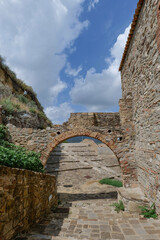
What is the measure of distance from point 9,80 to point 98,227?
50.5 ft

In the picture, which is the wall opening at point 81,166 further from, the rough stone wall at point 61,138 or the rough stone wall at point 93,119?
the rough stone wall at point 61,138

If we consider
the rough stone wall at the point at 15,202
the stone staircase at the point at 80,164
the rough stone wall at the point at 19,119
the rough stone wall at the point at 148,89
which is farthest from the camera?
the stone staircase at the point at 80,164

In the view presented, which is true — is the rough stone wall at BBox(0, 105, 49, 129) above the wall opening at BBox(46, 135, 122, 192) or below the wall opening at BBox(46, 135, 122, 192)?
above

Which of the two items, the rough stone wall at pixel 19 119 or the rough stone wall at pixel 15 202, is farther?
the rough stone wall at pixel 19 119

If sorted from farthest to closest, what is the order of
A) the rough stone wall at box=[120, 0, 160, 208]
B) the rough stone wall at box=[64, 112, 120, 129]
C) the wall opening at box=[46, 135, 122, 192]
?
the rough stone wall at box=[64, 112, 120, 129] < the wall opening at box=[46, 135, 122, 192] < the rough stone wall at box=[120, 0, 160, 208]

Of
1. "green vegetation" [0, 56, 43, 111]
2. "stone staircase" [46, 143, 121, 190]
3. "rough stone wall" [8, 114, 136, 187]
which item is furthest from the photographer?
"green vegetation" [0, 56, 43, 111]

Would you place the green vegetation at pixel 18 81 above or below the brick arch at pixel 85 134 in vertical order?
above

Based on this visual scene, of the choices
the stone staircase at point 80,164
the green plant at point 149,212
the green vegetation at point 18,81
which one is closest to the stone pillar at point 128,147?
the green plant at point 149,212

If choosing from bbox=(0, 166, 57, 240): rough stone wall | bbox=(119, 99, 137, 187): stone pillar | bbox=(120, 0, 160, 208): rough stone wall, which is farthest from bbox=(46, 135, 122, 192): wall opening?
bbox=(0, 166, 57, 240): rough stone wall

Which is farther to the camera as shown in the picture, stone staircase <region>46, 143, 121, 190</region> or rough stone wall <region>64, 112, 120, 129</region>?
rough stone wall <region>64, 112, 120, 129</region>

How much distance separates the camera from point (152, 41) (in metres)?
4.22

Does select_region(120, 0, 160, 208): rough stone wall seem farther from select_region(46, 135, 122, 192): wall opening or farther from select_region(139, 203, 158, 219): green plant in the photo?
select_region(46, 135, 122, 192): wall opening

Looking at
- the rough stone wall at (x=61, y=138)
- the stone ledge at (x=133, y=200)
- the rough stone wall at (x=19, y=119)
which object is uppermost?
the rough stone wall at (x=19, y=119)

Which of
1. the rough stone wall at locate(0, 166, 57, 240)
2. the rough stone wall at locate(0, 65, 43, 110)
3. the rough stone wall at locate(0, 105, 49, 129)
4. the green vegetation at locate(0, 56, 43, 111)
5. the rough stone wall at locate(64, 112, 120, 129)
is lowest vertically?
the rough stone wall at locate(0, 166, 57, 240)
